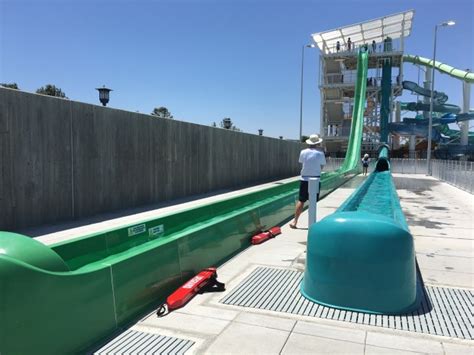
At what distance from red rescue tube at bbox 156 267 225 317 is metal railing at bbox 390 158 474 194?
50.6 feet

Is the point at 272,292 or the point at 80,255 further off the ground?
the point at 80,255

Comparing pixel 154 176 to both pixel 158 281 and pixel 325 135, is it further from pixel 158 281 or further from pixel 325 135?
pixel 325 135

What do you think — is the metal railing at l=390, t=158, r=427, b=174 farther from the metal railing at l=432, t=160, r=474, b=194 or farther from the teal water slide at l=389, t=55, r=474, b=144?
the teal water slide at l=389, t=55, r=474, b=144

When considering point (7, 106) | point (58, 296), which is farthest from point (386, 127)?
point (58, 296)

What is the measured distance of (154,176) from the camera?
12.6m

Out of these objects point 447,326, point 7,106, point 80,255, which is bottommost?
point 447,326

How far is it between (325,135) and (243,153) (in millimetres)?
32584

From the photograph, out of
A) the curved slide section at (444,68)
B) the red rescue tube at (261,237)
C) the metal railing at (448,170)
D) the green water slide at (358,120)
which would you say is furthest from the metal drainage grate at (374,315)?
the curved slide section at (444,68)

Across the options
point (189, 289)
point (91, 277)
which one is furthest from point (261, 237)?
point (91, 277)

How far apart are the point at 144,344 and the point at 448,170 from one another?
23.4 m

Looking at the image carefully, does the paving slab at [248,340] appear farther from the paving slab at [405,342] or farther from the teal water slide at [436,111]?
the teal water slide at [436,111]

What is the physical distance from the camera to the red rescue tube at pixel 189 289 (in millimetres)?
4133

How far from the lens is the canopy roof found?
45.2 metres

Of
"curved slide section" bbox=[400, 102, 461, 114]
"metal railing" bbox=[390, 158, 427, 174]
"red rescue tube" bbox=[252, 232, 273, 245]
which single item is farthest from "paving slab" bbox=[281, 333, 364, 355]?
"curved slide section" bbox=[400, 102, 461, 114]
